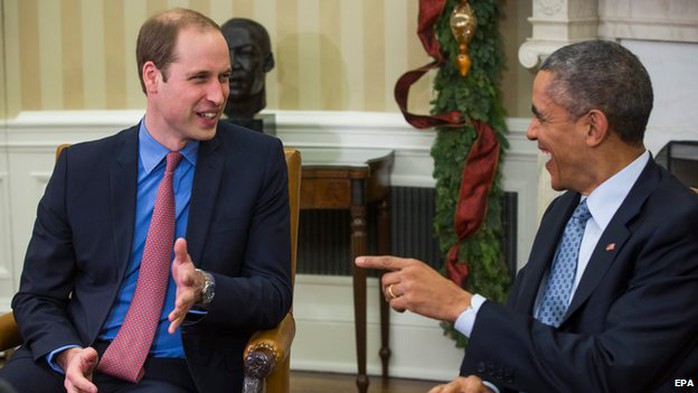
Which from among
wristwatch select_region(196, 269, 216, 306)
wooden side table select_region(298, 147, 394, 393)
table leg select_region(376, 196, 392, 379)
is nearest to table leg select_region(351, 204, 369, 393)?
wooden side table select_region(298, 147, 394, 393)

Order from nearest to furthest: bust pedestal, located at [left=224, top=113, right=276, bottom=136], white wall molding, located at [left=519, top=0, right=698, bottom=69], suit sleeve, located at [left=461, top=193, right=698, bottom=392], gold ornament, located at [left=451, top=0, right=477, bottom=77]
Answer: suit sleeve, located at [left=461, top=193, right=698, bottom=392] → white wall molding, located at [left=519, top=0, right=698, bottom=69] → gold ornament, located at [left=451, top=0, right=477, bottom=77] → bust pedestal, located at [left=224, top=113, right=276, bottom=136]

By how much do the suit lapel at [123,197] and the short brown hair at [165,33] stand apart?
24 centimetres

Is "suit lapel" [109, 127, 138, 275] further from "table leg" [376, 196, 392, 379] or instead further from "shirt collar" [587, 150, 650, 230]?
"table leg" [376, 196, 392, 379]

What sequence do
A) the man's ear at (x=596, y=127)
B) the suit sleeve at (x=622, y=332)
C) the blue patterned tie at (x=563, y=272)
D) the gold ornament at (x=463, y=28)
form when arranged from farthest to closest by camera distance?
the gold ornament at (x=463, y=28) < the blue patterned tie at (x=563, y=272) < the man's ear at (x=596, y=127) < the suit sleeve at (x=622, y=332)

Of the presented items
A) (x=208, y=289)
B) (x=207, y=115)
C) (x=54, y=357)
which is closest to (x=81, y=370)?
(x=54, y=357)

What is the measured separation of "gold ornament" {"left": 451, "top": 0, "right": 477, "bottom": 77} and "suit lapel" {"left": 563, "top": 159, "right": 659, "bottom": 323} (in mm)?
2034

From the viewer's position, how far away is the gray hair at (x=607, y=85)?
97.3 inches

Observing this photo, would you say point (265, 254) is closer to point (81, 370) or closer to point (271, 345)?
point (271, 345)

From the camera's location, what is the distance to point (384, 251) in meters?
4.88

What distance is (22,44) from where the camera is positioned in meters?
5.34

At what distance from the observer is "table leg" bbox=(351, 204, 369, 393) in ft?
14.9

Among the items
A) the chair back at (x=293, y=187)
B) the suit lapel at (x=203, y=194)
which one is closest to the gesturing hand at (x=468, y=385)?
the suit lapel at (x=203, y=194)

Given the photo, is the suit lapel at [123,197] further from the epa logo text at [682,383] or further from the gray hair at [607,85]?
the epa logo text at [682,383]

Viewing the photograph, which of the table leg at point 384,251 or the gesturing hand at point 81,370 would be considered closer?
the gesturing hand at point 81,370
